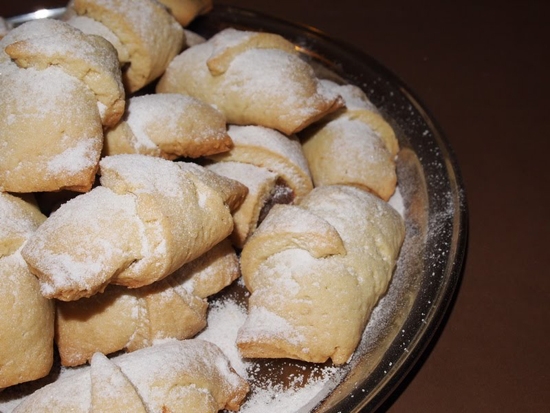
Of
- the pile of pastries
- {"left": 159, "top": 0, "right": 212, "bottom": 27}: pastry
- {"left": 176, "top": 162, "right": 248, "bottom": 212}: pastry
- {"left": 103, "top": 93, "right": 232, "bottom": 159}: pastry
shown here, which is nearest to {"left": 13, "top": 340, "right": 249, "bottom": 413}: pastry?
the pile of pastries

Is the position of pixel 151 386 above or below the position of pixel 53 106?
below

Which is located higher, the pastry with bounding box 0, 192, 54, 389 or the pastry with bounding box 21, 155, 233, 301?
the pastry with bounding box 21, 155, 233, 301

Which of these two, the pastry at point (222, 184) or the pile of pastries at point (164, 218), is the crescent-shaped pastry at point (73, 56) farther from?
the pastry at point (222, 184)

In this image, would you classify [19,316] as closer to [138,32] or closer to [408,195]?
[138,32]

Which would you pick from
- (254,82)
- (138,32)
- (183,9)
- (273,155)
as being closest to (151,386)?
(273,155)

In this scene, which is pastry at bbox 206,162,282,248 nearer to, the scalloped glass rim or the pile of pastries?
the pile of pastries

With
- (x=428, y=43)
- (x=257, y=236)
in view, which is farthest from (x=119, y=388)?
(x=428, y=43)

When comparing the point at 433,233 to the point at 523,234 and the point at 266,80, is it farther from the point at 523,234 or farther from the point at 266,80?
the point at 266,80
